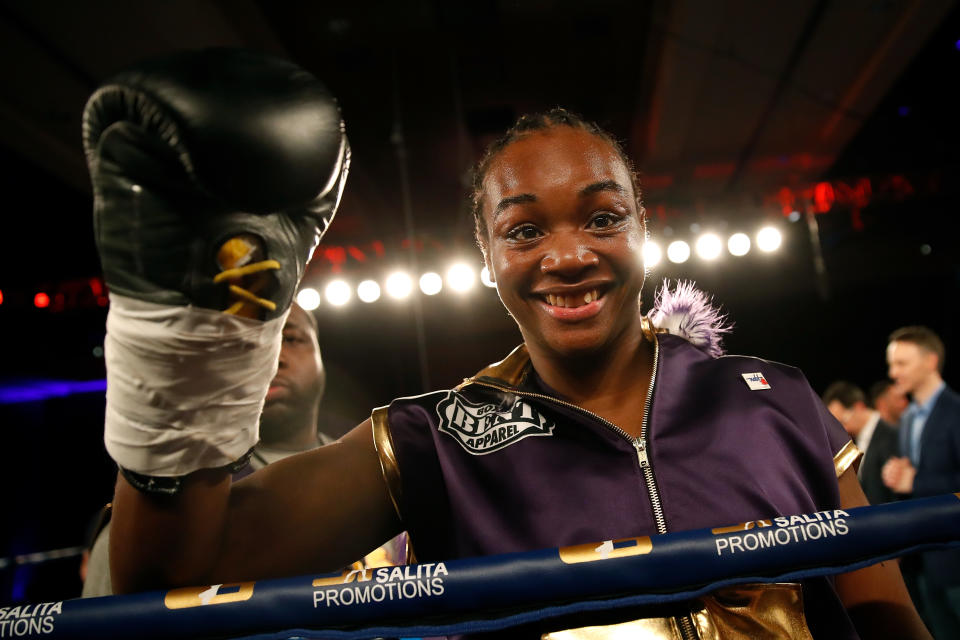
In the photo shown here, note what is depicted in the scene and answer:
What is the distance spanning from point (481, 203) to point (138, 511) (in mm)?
826

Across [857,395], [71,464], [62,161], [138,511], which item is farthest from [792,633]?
[71,464]

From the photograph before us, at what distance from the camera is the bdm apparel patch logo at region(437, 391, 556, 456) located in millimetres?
1067

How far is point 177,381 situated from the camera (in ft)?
2.28

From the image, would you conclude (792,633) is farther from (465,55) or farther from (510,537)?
(465,55)

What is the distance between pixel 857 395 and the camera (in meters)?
5.47

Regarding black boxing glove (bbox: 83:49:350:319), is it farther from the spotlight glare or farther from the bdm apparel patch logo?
the spotlight glare

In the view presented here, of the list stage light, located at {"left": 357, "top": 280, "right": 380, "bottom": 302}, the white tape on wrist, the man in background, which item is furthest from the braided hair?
stage light, located at {"left": 357, "top": 280, "right": 380, "bottom": 302}

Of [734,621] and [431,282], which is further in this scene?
[431,282]

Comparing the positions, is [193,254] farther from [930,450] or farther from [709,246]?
[709,246]

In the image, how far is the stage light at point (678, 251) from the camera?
5.81 metres

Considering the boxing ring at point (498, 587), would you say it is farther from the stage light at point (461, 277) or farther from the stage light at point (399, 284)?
the stage light at point (399, 284)

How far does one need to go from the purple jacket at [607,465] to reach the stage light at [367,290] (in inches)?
198

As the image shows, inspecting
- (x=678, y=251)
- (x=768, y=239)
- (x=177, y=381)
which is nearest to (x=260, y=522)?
(x=177, y=381)

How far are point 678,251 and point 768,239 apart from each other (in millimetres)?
851
